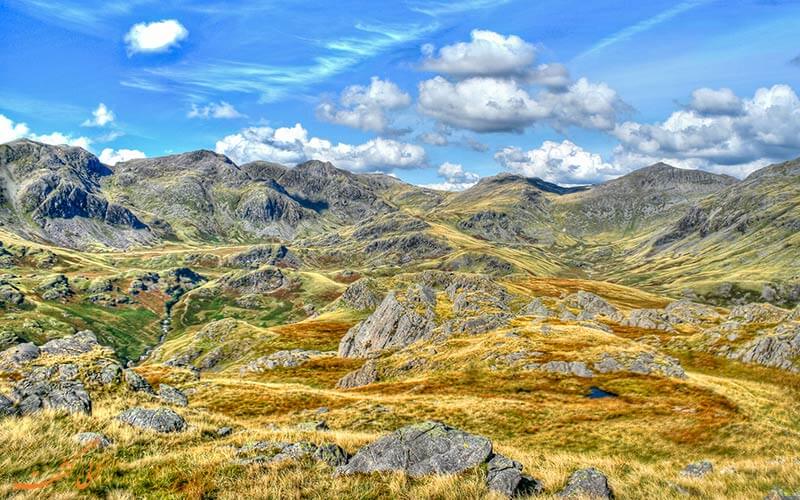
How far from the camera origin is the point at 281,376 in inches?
4313

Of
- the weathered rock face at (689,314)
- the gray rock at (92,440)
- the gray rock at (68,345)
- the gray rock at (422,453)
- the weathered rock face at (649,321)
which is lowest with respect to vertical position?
the weathered rock face at (689,314)

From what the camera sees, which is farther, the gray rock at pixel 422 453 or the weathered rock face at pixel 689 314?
the weathered rock face at pixel 689 314

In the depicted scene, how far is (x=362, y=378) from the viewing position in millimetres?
89750

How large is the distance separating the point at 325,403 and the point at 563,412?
96.1ft

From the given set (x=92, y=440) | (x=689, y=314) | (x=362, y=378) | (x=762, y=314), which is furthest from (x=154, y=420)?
(x=689, y=314)

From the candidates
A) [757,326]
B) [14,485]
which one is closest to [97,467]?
[14,485]

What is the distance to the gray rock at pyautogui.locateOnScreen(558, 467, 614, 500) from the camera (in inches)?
520

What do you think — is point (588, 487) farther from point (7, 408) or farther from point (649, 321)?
point (649, 321)

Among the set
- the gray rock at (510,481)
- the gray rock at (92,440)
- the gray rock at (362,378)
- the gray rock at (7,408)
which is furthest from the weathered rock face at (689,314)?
the gray rock at (7,408)

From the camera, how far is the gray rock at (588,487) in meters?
13.2

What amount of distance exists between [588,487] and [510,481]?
7.57 ft

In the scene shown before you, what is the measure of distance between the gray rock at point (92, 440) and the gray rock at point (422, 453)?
8.59 meters

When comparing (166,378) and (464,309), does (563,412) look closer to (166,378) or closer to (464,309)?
(166,378)

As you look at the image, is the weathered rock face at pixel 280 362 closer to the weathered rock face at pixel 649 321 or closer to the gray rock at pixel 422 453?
the weathered rock face at pixel 649 321
